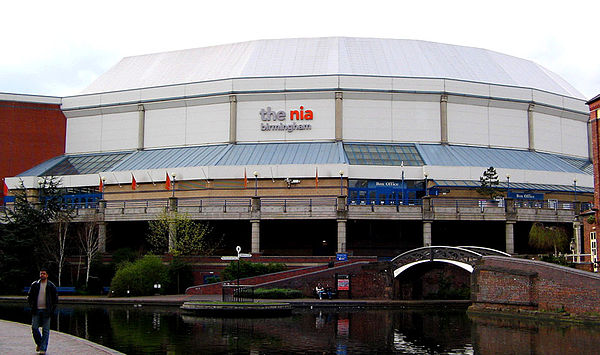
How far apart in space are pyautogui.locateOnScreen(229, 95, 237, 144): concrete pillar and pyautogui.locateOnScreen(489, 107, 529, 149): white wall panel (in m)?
28.4

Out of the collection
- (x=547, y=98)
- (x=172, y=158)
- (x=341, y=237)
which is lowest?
(x=341, y=237)

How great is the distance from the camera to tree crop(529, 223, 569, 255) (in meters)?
60.4

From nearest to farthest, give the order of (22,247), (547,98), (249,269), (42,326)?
1. (42,326)
2. (249,269)
3. (22,247)
4. (547,98)

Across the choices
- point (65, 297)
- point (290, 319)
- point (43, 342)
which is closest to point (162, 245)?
point (65, 297)

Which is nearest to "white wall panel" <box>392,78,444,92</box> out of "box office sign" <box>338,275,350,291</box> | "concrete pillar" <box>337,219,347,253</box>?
"concrete pillar" <box>337,219,347,253</box>

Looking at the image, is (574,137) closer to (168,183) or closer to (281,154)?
(281,154)

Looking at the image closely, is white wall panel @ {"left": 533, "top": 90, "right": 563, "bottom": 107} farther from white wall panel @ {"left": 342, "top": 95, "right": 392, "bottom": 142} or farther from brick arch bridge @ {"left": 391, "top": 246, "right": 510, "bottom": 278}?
brick arch bridge @ {"left": 391, "top": 246, "right": 510, "bottom": 278}

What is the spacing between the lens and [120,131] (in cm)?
8356

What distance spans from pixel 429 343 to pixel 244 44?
6358 cm

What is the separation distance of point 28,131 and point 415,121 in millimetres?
45717

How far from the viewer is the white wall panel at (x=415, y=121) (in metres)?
77.3

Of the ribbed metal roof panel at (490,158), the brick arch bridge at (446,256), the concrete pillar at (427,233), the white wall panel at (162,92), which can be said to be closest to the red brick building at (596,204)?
the brick arch bridge at (446,256)

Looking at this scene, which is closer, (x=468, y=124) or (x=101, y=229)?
(x=101, y=229)

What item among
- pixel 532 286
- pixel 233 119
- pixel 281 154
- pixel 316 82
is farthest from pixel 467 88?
pixel 532 286
